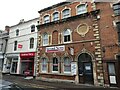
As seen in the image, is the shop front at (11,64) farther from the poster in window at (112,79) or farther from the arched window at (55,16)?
the poster in window at (112,79)

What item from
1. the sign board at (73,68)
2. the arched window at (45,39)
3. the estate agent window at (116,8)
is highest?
the estate agent window at (116,8)

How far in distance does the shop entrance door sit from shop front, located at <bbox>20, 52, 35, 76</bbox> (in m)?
8.33

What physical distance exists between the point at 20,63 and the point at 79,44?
11862 mm

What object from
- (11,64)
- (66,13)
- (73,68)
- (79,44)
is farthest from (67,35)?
(11,64)

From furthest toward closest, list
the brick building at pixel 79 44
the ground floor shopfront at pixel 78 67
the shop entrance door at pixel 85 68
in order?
1. the shop entrance door at pixel 85 68
2. the brick building at pixel 79 44
3. the ground floor shopfront at pixel 78 67

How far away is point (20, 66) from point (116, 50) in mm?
15948

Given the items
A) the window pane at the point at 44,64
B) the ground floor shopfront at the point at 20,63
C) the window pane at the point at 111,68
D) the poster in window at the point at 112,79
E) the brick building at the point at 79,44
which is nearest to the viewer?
the poster in window at the point at 112,79

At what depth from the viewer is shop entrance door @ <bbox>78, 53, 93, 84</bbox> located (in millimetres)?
14646

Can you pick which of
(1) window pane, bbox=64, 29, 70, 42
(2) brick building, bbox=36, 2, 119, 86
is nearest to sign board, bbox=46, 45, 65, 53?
(2) brick building, bbox=36, 2, 119, 86

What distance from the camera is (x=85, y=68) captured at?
49.6 feet

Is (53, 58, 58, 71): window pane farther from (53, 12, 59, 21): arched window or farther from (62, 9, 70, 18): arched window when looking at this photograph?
(62, 9, 70, 18): arched window

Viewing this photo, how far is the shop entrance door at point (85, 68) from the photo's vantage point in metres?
14.6

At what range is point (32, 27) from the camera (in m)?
22.3

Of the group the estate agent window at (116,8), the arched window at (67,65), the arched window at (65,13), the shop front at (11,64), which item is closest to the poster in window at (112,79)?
the arched window at (67,65)
